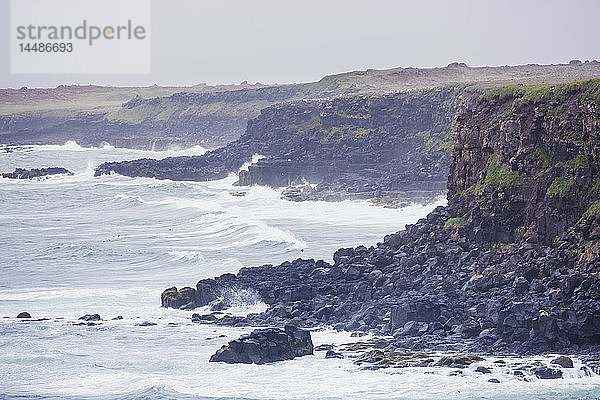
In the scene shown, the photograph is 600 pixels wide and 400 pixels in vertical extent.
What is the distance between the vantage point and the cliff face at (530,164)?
34500 millimetres

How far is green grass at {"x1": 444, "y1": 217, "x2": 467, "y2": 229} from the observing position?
127 feet

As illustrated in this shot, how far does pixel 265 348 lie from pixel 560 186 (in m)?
12.1

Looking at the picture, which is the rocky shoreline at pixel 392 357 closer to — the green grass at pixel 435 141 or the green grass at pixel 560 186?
the green grass at pixel 560 186

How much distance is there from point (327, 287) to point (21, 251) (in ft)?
Result: 81.0

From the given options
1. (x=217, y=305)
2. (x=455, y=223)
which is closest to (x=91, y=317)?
(x=217, y=305)

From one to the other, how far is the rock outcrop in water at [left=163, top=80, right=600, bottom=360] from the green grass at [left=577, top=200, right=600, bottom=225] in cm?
5

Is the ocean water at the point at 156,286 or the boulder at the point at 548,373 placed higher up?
the boulder at the point at 548,373

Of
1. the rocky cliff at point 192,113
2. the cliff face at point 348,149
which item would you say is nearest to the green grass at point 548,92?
the cliff face at point 348,149

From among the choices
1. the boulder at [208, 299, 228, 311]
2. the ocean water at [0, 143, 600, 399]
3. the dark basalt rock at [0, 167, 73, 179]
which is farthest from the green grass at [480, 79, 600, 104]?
the dark basalt rock at [0, 167, 73, 179]

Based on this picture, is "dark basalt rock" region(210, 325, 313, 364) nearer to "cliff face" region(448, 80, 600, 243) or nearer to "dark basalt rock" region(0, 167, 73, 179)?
"cliff face" region(448, 80, 600, 243)

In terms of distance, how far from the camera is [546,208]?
35156mm

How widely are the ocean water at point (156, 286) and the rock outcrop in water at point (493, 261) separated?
209 cm

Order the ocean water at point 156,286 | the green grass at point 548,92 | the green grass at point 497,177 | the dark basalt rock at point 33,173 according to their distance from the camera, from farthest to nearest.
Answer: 1. the dark basalt rock at point 33,173
2. the green grass at point 497,177
3. the green grass at point 548,92
4. the ocean water at point 156,286

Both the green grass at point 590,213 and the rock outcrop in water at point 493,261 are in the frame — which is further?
the green grass at point 590,213
